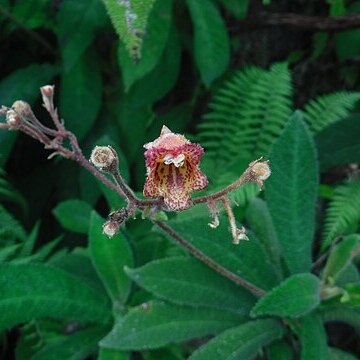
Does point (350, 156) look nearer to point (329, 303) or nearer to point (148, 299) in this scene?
point (329, 303)

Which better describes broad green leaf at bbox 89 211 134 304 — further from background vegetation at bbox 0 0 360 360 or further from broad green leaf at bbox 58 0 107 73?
broad green leaf at bbox 58 0 107 73

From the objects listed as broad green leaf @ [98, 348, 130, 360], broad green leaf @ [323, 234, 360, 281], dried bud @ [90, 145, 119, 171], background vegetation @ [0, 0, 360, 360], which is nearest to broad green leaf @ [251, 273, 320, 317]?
background vegetation @ [0, 0, 360, 360]

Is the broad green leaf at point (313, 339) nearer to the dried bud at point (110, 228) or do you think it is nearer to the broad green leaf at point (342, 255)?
the broad green leaf at point (342, 255)

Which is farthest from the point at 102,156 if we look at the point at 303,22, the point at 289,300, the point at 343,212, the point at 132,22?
the point at 303,22

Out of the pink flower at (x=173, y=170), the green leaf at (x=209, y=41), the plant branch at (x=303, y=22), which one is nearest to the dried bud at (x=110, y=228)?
the pink flower at (x=173, y=170)

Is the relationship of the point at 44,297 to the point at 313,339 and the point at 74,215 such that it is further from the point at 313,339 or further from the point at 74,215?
the point at 313,339
